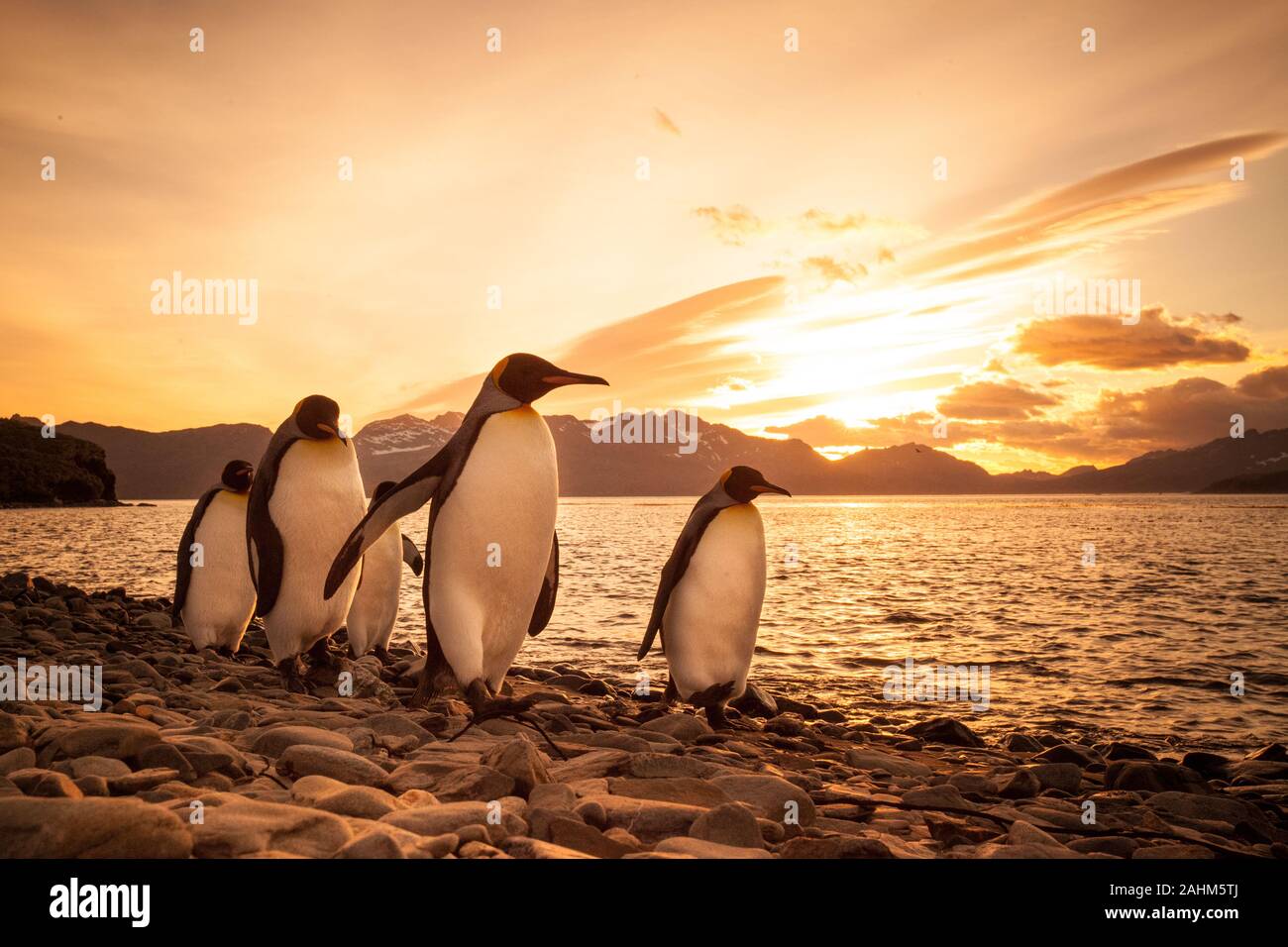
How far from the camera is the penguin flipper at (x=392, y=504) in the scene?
18.5ft

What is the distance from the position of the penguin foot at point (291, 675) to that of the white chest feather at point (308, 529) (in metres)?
0.11

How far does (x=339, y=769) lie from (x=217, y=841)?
1.09 metres

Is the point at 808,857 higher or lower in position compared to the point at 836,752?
higher

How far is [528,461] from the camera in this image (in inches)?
221

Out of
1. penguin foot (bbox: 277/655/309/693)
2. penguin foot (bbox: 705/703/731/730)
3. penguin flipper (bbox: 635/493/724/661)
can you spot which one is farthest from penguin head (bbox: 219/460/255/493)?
penguin foot (bbox: 705/703/731/730)

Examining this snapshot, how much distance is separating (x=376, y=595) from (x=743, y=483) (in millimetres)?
4022

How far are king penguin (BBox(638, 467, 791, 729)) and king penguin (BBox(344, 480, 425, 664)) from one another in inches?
118

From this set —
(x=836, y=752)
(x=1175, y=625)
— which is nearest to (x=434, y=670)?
(x=836, y=752)

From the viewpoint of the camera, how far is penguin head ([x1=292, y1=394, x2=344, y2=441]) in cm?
688

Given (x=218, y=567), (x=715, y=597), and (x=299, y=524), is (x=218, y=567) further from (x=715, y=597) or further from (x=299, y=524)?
(x=715, y=597)

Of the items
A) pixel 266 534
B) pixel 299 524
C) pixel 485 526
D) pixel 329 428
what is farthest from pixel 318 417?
pixel 485 526

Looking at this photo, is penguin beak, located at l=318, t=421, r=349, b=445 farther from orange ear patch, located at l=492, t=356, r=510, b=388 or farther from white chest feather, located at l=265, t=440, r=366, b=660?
orange ear patch, located at l=492, t=356, r=510, b=388

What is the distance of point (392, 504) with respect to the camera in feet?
18.7
